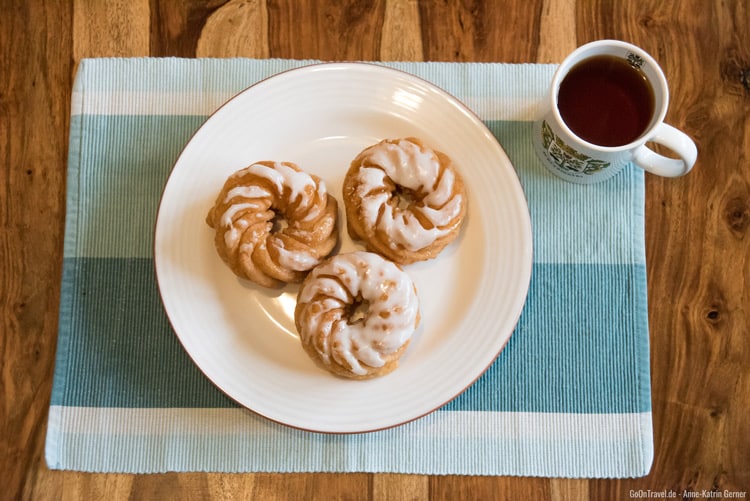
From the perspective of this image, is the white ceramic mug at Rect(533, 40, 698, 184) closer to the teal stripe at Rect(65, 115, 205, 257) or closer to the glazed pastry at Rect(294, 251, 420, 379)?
the glazed pastry at Rect(294, 251, 420, 379)

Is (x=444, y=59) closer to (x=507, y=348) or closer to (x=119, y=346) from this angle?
(x=507, y=348)

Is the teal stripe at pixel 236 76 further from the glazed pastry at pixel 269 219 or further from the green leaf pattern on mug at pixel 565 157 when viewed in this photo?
the glazed pastry at pixel 269 219

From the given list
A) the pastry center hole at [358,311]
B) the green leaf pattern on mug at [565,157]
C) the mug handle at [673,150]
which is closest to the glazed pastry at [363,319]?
the pastry center hole at [358,311]

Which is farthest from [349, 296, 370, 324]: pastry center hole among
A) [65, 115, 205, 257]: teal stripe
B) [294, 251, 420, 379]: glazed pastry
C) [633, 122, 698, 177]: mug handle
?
[633, 122, 698, 177]: mug handle

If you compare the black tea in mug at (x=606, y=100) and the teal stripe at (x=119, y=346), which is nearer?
the black tea in mug at (x=606, y=100)

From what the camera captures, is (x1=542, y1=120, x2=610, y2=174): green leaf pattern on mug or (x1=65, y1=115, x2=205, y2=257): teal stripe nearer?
(x1=542, y1=120, x2=610, y2=174): green leaf pattern on mug

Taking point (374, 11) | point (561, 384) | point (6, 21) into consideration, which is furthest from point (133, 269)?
point (561, 384)
